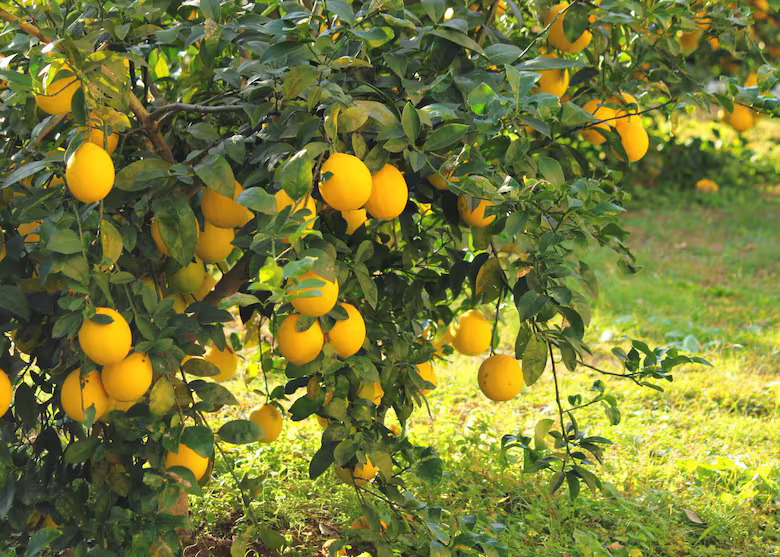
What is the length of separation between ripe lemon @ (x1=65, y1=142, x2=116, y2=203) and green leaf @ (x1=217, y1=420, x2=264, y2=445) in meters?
0.39

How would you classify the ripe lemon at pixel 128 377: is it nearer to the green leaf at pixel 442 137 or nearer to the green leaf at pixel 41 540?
the green leaf at pixel 41 540

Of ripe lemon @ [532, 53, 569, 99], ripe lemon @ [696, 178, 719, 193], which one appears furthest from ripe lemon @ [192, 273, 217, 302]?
ripe lemon @ [696, 178, 719, 193]

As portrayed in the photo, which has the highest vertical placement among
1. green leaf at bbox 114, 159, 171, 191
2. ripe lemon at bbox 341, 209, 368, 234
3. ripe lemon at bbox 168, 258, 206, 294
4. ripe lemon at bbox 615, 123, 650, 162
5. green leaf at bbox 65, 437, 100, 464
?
green leaf at bbox 114, 159, 171, 191

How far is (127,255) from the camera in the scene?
1318mm

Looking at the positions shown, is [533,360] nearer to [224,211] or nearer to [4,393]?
[224,211]

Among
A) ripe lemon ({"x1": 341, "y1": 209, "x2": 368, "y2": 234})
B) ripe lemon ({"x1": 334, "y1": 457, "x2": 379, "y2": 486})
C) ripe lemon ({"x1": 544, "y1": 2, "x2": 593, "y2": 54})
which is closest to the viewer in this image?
ripe lemon ({"x1": 341, "y1": 209, "x2": 368, "y2": 234})

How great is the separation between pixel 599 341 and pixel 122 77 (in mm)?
2696

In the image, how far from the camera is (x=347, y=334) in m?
1.22

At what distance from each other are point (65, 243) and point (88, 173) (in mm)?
95

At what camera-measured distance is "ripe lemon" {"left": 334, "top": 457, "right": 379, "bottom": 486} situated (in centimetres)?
150

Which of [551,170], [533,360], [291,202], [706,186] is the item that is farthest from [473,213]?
[706,186]

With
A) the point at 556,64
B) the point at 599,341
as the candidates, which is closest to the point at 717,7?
the point at 556,64

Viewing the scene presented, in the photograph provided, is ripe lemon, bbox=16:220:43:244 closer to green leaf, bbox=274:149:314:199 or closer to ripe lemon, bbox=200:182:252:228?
ripe lemon, bbox=200:182:252:228

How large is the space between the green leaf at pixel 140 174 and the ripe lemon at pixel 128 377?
0.24 metres
